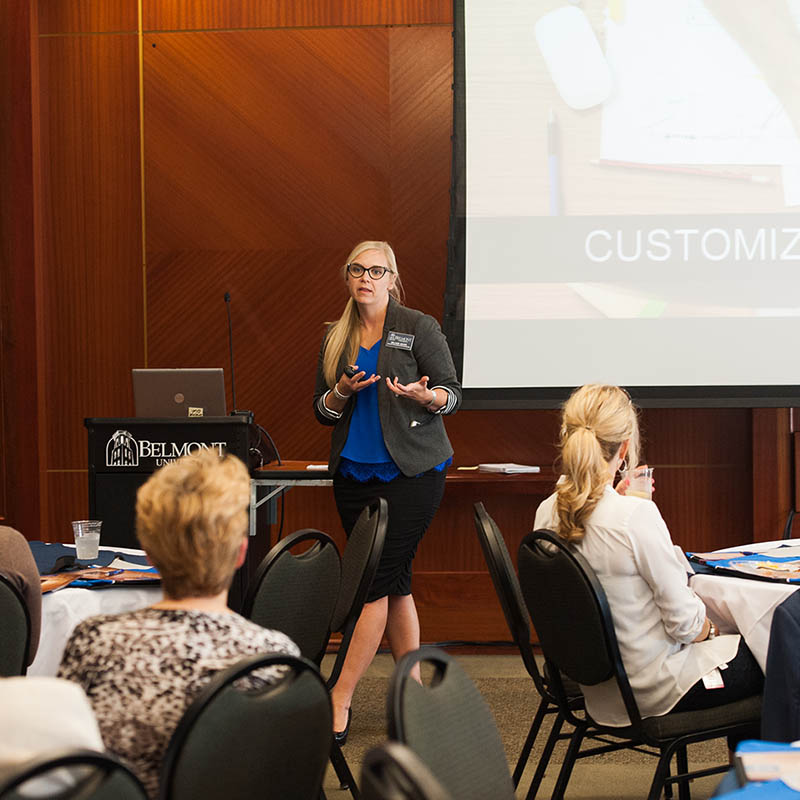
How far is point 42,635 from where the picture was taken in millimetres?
2439

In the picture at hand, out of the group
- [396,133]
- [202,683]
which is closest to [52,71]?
[396,133]

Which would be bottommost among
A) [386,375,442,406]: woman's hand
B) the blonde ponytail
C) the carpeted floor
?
the carpeted floor

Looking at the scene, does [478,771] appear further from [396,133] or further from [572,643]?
[396,133]

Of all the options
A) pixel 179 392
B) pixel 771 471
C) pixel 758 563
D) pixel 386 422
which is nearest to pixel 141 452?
pixel 179 392

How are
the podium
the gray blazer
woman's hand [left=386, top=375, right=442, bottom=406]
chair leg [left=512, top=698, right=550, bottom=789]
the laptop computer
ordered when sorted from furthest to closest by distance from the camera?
the laptop computer
the podium
the gray blazer
woman's hand [left=386, top=375, right=442, bottom=406]
chair leg [left=512, top=698, right=550, bottom=789]

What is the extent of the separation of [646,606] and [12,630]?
1504mm

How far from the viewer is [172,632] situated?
1.51 metres

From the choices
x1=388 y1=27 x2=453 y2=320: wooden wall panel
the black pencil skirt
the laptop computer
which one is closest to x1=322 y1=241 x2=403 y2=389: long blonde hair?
the black pencil skirt

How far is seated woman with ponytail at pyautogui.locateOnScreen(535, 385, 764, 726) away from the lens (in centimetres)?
261

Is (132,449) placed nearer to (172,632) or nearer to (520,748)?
(520,748)

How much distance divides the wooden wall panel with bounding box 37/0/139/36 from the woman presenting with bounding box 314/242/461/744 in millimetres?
2632

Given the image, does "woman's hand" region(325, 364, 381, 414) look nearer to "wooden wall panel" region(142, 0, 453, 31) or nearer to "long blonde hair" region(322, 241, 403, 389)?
"long blonde hair" region(322, 241, 403, 389)

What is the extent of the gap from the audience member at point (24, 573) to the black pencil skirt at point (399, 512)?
1.61 metres

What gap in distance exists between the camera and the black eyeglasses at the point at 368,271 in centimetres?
386
